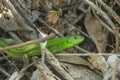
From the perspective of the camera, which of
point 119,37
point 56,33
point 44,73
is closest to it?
point 44,73

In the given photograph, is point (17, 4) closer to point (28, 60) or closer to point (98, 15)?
point (28, 60)

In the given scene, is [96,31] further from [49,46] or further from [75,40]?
[49,46]

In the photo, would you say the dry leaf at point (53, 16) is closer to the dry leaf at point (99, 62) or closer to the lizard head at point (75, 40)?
the lizard head at point (75, 40)

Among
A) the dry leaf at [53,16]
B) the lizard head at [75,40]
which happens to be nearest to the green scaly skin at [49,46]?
the lizard head at [75,40]

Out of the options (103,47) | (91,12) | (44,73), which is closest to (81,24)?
(91,12)

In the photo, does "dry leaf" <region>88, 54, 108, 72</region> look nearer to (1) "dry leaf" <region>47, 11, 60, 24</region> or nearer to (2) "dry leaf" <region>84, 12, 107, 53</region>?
(2) "dry leaf" <region>84, 12, 107, 53</region>

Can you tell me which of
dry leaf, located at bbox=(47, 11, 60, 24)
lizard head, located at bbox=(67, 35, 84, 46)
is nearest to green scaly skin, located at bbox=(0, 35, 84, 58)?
lizard head, located at bbox=(67, 35, 84, 46)

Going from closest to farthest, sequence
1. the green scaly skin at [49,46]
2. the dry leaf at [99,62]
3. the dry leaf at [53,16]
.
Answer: the dry leaf at [99,62]
the green scaly skin at [49,46]
the dry leaf at [53,16]
